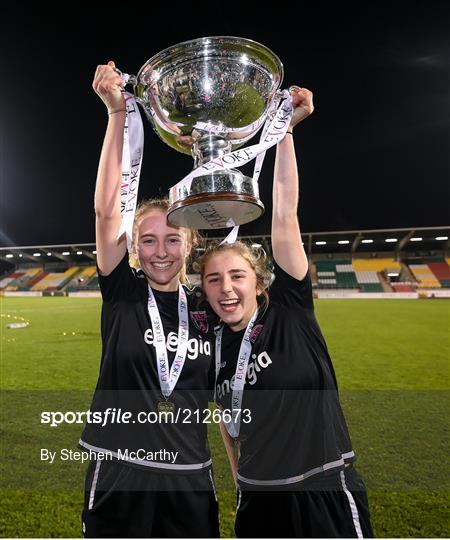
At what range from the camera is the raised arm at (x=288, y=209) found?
1.35 meters

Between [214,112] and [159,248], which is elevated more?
[214,112]

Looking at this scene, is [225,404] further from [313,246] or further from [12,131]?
[313,246]

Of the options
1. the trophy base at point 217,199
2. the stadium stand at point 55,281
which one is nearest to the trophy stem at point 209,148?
the trophy base at point 217,199

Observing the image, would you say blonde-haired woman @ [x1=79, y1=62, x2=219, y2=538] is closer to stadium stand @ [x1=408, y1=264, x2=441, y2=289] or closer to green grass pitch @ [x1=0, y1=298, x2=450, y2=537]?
green grass pitch @ [x1=0, y1=298, x2=450, y2=537]

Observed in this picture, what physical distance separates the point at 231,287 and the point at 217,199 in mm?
427

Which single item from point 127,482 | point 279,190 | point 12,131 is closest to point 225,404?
point 127,482

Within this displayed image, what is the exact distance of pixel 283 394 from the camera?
1284 mm

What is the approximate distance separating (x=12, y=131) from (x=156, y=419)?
10081mm

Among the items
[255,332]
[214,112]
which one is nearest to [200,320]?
[255,332]

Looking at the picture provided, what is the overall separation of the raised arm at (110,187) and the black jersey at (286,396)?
1.74 feet

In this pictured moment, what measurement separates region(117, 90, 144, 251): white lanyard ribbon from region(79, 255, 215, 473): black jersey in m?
0.23

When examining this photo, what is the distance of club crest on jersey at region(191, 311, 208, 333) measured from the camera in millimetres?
1405

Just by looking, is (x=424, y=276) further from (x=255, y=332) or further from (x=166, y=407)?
(x=166, y=407)

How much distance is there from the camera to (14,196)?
50.4 ft
